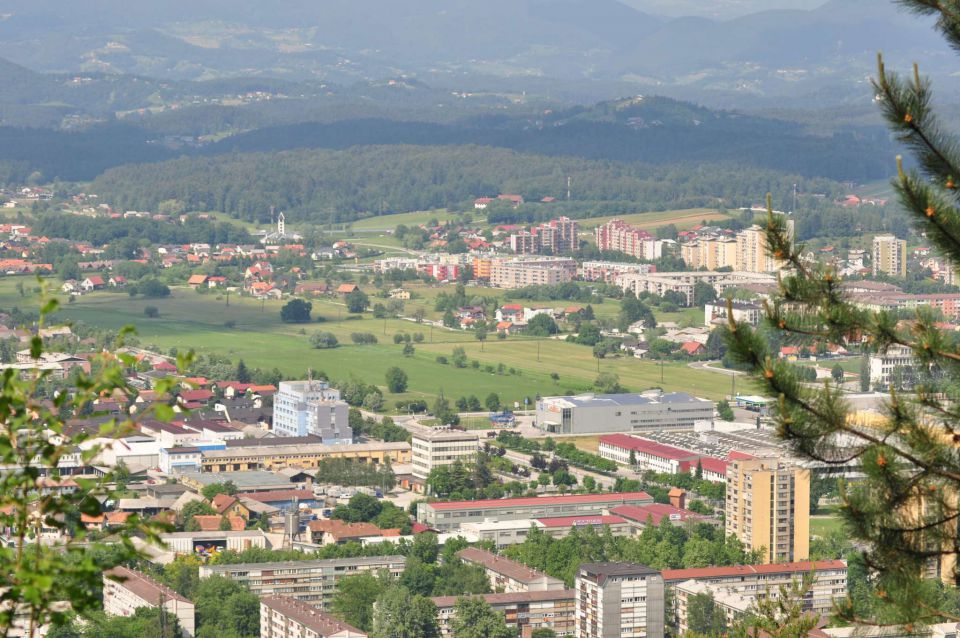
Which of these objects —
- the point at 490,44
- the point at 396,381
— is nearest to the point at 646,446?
the point at 396,381

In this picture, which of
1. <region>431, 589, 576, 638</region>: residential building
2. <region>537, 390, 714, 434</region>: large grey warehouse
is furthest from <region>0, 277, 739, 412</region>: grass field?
<region>431, 589, 576, 638</region>: residential building

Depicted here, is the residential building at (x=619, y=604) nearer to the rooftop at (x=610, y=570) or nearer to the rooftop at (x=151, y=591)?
the rooftop at (x=610, y=570)

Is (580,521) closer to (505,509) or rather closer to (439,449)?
(505,509)

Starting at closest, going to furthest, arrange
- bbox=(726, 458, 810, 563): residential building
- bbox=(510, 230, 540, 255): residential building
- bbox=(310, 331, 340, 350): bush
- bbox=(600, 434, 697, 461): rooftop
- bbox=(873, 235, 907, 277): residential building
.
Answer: bbox=(726, 458, 810, 563): residential building → bbox=(600, 434, 697, 461): rooftop → bbox=(310, 331, 340, 350): bush → bbox=(873, 235, 907, 277): residential building → bbox=(510, 230, 540, 255): residential building

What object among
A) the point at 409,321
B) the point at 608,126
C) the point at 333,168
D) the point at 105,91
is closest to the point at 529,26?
the point at 105,91

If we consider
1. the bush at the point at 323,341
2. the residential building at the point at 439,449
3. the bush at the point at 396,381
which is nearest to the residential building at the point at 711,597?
the residential building at the point at 439,449

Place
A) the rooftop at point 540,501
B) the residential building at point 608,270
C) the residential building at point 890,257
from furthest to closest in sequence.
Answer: the residential building at point 890,257 → the residential building at point 608,270 → the rooftop at point 540,501

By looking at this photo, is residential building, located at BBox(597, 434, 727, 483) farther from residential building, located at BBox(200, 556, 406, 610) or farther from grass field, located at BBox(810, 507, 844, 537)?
residential building, located at BBox(200, 556, 406, 610)
